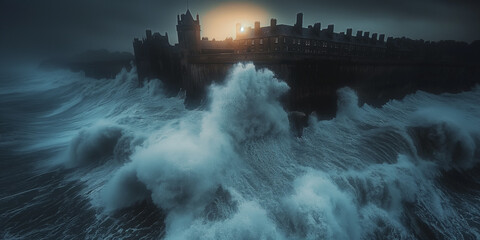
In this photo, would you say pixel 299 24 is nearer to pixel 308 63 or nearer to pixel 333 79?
pixel 333 79

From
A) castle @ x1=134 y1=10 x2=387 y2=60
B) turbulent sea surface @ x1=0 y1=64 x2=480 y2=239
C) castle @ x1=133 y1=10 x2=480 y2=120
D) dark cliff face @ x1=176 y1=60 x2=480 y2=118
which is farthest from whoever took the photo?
castle @ x1=134 y1=10 x2=387 y2=60

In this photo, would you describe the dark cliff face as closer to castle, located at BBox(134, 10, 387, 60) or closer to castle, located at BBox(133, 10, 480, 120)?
castle, located at BBox(133, 10, 480, 120)

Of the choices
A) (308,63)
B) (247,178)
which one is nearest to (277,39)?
(308,63)

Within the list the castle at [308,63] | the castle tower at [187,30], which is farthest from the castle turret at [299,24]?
the castle tower at [187,30]

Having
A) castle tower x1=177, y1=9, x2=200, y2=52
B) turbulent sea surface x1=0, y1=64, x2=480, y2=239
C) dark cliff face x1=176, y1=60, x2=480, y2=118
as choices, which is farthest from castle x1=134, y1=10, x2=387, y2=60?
turbulent sea surface x1=0, y1=64, x2=480, y2=239

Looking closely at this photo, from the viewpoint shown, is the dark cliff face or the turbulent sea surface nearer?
the turbulent sea surface

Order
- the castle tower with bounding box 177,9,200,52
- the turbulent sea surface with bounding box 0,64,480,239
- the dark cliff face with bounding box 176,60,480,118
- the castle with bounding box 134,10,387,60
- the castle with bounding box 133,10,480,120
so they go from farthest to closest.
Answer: the castle tower with bounding box 177,9,200,52 < the castle with bounding box 134,10,387,60 < the castle with bounding box 133,10,480,120 < the dark cliff face with bounding box 176,60,480,118 < the turbulent sea surface with bounding box 0,64,480,239

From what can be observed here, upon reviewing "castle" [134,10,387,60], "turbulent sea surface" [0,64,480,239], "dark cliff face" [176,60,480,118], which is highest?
"castle" [134,10,387,60]

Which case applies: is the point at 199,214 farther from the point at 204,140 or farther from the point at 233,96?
the point at 233,96
